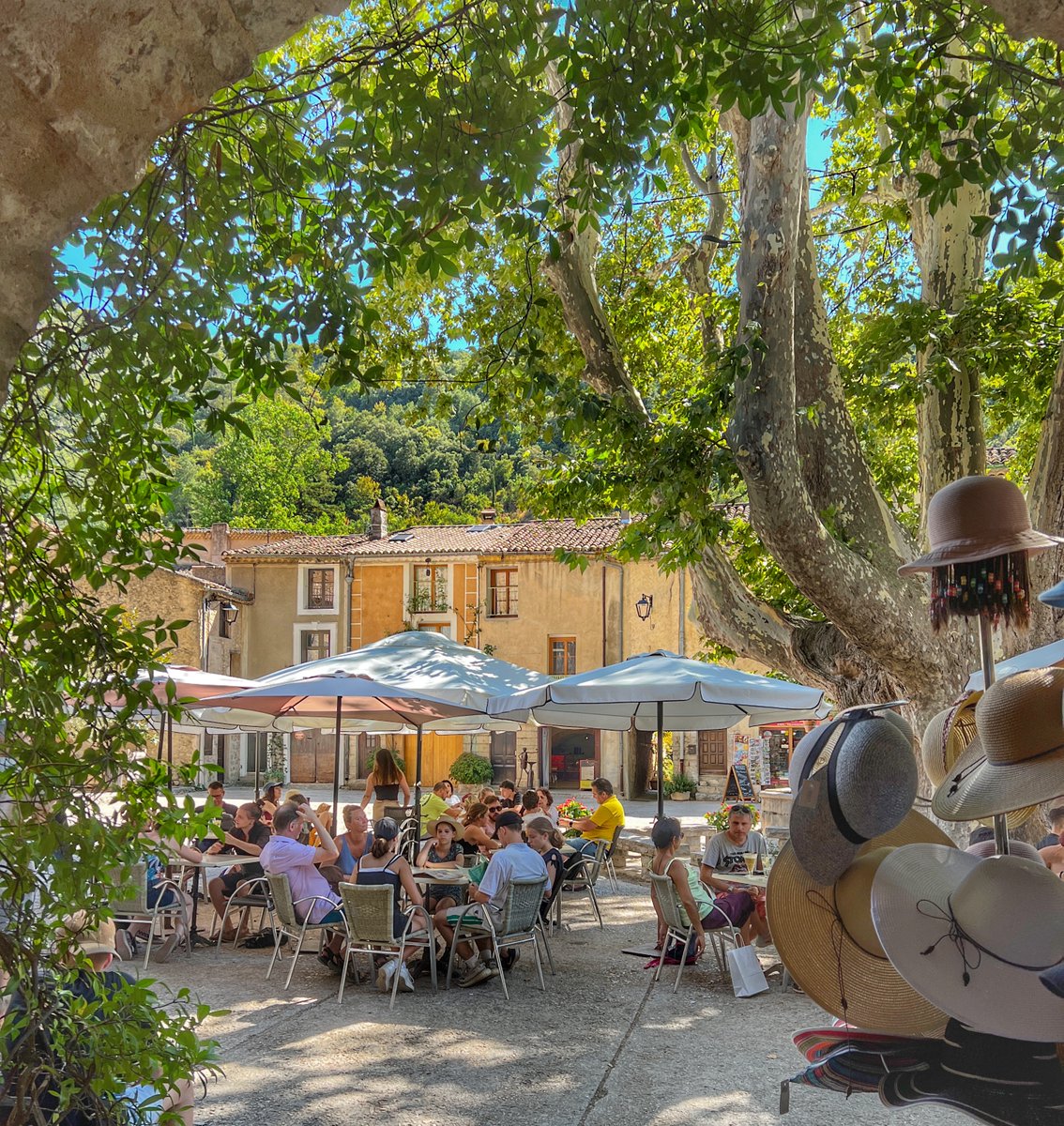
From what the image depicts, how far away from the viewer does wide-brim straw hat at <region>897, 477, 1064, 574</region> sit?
2.66 meters

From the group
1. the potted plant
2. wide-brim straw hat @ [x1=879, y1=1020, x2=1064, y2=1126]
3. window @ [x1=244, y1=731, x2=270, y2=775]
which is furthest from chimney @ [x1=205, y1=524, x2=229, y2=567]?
wide-brim straw hat @ [x1=879, y1=1020, x2=1064, y2=1126]

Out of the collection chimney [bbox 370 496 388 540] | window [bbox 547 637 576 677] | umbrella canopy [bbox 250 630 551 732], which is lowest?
umbrella canopy [bbox 250 630 551 732]

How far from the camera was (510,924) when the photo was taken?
7.62 metres

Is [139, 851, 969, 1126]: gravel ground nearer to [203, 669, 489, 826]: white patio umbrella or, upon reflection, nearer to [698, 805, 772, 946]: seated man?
[698, 805, 772, 946]: seated man

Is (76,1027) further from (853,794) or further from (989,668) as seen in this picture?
(989,668)

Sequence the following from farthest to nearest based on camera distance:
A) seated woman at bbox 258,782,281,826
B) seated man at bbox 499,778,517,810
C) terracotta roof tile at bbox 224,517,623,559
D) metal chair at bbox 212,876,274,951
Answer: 1. terracotta roof tile at bbox 224,517,623,559
2. seated man at bbox 499,778,517,810
3. seated woman at bbox 258,782,281,826
4. metal chair at bbox 212,876,274,951

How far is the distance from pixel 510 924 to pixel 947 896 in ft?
18.6

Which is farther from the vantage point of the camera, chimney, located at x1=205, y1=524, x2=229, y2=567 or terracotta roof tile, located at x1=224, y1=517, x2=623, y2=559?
chimney, located at x1=205, y1=524, x2=229, y2=567

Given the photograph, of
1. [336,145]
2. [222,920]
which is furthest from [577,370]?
[336,145]

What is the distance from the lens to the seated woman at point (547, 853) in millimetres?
9169

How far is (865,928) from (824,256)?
12582mm

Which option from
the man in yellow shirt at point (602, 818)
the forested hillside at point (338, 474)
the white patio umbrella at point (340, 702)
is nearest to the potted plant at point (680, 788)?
the forested hillside at point (338, 474)

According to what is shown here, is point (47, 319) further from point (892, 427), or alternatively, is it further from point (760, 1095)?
point (892, 427)

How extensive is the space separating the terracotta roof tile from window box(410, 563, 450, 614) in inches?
24.6
